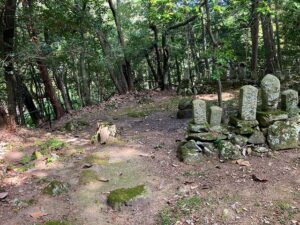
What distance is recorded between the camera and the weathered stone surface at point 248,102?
6.40 meters

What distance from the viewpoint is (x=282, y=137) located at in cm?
630

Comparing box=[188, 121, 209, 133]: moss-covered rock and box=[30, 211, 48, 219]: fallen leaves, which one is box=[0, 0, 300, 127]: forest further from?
box=[30, 211, 48, 219]: fallen leaves

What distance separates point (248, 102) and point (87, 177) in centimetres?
385

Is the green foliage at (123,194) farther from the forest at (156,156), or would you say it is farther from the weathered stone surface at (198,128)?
the weathered stone surface at (198,128)

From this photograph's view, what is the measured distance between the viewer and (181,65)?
25.8 m

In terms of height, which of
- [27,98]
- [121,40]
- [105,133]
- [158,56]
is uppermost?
[121,40]

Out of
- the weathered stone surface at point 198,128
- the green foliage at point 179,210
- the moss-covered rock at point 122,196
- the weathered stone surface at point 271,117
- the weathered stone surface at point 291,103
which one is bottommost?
the green foliage at point 179,210

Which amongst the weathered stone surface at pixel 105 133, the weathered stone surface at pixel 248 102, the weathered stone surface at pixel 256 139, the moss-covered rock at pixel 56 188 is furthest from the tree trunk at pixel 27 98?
the weathered stone surface at pixel 256 139

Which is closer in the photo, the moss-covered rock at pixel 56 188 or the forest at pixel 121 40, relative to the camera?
the moss-covered rock at pixel 56 188

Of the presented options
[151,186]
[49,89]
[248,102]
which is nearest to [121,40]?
[49,89]

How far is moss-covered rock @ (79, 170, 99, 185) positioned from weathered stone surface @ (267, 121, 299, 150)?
3846 millimetres

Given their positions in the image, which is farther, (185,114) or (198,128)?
(185,114)

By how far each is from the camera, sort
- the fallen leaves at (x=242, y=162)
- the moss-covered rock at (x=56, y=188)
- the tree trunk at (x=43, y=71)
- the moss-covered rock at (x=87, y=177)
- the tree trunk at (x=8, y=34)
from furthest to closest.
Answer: the tree trunk at (x=43, y=71) → the tree trunk at (x=8, y=34) → the fallen leaves at (x=242, y=162) → the moss-covered rock at (x=87, y=177) → the moss-covered rock at (x=56, y=188)

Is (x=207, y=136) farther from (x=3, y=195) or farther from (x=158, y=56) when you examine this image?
(x=158, y=56)
